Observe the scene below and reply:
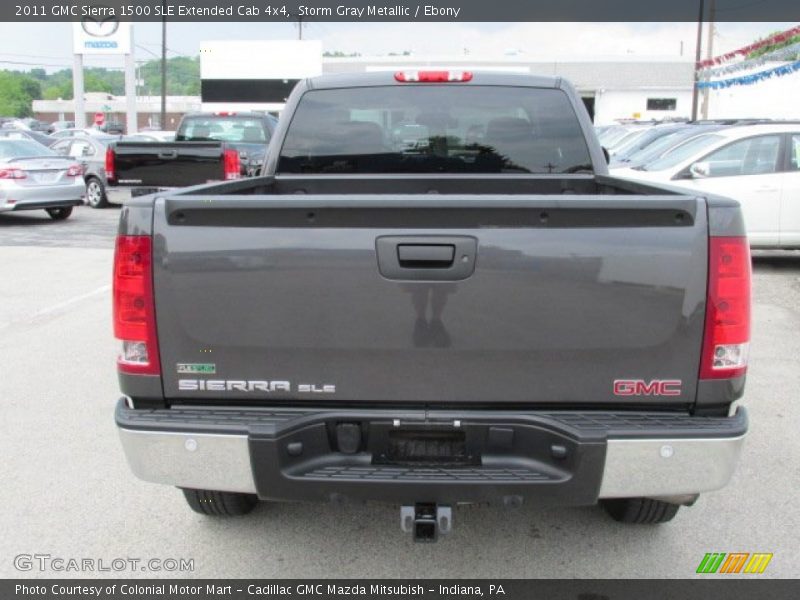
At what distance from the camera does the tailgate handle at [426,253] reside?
9.03 feet

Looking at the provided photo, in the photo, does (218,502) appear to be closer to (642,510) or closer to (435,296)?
(435,296)

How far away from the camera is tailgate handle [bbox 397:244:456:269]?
2752mm

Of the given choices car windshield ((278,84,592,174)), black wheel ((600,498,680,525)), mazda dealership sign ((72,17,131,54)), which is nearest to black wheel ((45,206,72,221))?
car windshield ((278,84,592,174))

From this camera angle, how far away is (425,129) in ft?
15.2

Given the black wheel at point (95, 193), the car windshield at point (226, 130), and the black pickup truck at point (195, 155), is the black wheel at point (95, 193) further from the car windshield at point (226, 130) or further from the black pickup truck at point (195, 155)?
the car windshield at point (226, 130)

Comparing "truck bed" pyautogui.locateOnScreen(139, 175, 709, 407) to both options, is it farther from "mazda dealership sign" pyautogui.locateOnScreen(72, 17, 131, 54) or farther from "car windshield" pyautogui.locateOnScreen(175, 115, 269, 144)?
"mazda dealership sign" pyautogui.locateOnScreen(72, 17, 131, 54)

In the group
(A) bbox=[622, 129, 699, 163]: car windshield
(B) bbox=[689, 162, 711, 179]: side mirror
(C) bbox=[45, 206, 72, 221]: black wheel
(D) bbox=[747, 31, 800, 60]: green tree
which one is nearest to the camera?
(B) bbox=[689, 162, 711, 179]: side mirror

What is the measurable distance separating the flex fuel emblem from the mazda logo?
4186 cm

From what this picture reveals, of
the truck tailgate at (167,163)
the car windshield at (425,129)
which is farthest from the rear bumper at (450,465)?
the truck tailgate at (167,163)

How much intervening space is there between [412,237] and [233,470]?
3.37 feet

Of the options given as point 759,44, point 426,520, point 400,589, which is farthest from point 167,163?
point 759,44

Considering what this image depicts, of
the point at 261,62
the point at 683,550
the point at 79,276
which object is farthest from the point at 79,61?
the point at 683,550

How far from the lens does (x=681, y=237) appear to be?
2.74 m

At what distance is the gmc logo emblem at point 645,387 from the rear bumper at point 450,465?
86 millimetres
